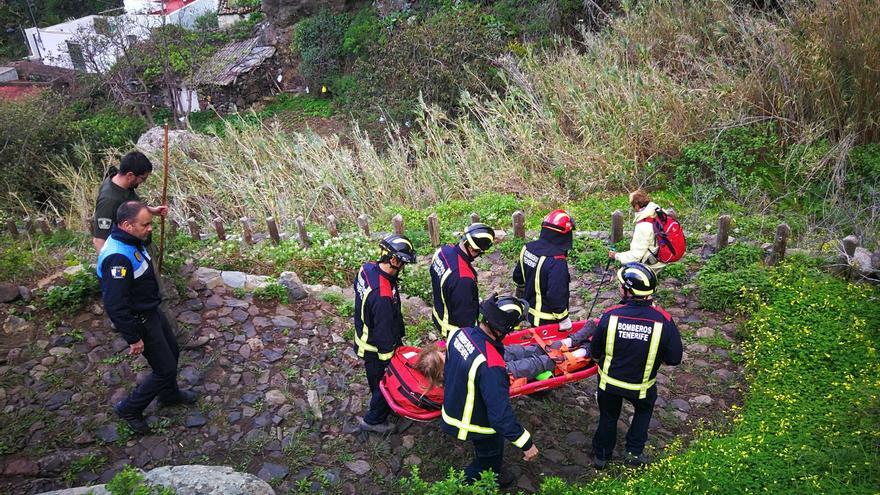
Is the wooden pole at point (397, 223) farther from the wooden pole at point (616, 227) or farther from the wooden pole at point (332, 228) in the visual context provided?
the wooden pole at point (616, 227)

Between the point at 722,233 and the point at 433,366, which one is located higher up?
the point at 433,366

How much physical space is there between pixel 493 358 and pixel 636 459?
5.03 feet

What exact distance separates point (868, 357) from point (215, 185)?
30.6ft

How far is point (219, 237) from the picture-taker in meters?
7.85

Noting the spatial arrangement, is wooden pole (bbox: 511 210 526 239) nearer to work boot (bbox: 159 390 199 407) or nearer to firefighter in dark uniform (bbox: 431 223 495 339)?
firefighter in dark uniform (bbox: 431 223 495 339)

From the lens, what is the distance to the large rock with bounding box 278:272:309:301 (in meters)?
6.09

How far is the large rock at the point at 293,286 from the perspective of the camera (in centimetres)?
609

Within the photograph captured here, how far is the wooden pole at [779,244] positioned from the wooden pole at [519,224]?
8.75ft

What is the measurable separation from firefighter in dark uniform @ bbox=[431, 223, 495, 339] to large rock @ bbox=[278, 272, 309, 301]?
2061 mm

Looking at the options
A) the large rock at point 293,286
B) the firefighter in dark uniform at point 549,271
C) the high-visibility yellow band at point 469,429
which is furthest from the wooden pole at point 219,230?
the high-visibility yellow band at point 469,429

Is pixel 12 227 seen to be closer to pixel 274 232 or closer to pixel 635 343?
pixel 274 232

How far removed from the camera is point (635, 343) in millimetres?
3785

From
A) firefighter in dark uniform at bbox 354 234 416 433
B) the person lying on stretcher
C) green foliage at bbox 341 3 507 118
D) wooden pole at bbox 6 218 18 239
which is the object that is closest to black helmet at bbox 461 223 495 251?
firefighter in dark uniform at bbox 354 234 416 433

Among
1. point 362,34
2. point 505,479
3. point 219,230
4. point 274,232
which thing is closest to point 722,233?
point 505,479
